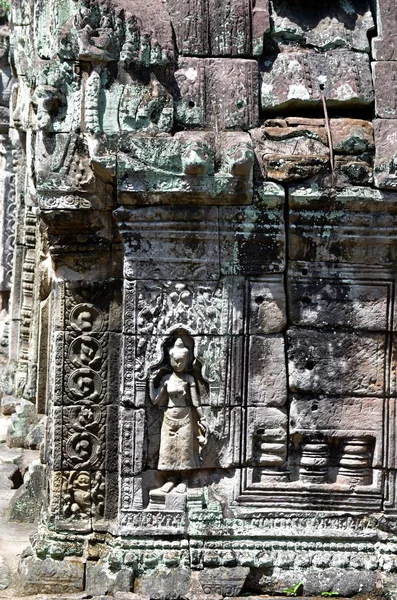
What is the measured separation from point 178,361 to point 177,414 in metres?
0.38

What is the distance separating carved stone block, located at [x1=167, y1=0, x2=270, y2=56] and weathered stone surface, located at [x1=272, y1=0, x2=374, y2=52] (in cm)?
29

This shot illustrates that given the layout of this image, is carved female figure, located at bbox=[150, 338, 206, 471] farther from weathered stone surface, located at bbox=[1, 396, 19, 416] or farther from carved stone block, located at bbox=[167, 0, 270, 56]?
weathered stone surface, located at bbox=[1, 396, 19, 416]

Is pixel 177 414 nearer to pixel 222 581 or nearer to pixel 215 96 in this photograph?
pixel 222 581

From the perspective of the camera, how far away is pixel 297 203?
25.6 ft

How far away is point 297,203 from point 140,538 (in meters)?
2.60

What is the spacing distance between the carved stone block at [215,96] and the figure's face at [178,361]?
1635 mm

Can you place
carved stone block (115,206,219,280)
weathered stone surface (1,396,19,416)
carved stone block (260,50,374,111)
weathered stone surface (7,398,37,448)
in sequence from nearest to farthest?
carved stone block (115,206,219,280) → carved stone block (260,50,374,111) → weathered stone surface (7,398,37,448) → weathered stone surface (1,396,19,416)

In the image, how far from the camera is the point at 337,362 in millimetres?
8023

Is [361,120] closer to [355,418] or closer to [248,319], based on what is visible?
[248,319]

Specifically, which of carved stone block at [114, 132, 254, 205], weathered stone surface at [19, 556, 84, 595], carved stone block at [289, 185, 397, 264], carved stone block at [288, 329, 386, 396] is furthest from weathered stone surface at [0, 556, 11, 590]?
carved stone block at [289, 185, 397, 264]

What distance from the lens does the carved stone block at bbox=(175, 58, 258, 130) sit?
26.3 feet

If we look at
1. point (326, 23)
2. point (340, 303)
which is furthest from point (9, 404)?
point (326, 23)

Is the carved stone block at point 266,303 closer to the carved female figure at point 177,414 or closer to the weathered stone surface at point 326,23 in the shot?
the carved female figure at point 177,414

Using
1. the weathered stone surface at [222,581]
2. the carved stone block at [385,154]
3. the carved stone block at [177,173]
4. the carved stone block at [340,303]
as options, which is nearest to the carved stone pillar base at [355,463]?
the carved stone block at [340,303]
